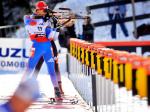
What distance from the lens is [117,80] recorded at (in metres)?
4.95

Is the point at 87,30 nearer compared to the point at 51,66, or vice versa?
the point at 51,66

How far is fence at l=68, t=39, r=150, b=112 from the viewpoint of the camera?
3885 mm

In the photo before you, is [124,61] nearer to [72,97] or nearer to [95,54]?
[95,54]

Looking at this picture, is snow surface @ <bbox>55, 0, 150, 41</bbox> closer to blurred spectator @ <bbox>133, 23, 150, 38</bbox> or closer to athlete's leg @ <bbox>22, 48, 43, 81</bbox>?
blurred spectator @ <bbox>133, 23, 150, 38</bbox>

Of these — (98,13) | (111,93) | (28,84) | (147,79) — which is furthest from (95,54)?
(98,13)

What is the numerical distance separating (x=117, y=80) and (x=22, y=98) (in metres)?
2.70

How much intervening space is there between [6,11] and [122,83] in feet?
68.8

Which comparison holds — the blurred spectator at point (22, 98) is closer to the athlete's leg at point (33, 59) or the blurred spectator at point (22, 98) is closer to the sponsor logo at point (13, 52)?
the athlete's leg at point (33, 59)

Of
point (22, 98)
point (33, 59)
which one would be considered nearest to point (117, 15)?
point (33, 59)

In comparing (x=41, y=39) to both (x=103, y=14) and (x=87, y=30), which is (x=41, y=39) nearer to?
(x=87, y=30)

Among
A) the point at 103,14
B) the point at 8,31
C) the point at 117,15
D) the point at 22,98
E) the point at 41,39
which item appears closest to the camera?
the point at 22,98

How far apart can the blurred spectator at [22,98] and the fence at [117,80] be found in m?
1.48

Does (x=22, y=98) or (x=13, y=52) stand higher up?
(x=22, y=98)

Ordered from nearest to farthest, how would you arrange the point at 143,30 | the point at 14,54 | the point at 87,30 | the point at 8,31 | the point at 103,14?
1. the point at 87,30
2. the point at 14,54
3. the point at 143,30
4. the point at 103,14
5. the point at 8,31
